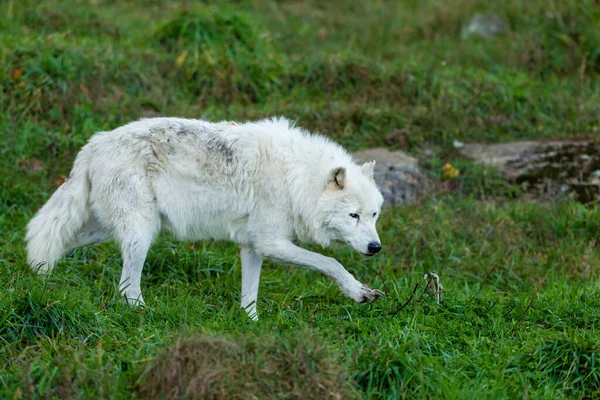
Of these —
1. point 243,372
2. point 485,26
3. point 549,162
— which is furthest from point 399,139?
point 243,372

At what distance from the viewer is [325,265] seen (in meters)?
6.01

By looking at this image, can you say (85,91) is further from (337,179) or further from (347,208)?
(347,208)

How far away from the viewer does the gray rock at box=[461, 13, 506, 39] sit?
45.2 feet

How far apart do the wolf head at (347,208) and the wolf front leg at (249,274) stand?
0.66 metres

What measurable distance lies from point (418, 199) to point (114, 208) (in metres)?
4.02

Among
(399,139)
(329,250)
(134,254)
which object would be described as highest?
(134,254)

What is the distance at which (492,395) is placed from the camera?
4.94 m

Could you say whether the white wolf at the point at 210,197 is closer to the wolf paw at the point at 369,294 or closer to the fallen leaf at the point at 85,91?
the wolf paw at the point at 369,294

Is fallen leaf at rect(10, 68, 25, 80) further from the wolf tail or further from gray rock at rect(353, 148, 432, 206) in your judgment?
gray rock at rect(353, 148, 432, 206)

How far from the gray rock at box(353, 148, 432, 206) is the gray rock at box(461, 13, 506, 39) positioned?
494 cm

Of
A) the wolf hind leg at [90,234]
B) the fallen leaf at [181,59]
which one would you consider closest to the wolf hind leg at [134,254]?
the wolf hind leg at [90,234]

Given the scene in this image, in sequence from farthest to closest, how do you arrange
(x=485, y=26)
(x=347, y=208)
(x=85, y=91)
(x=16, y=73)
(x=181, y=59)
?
(x=485, y=26) < (x=181, y=59) < (x=85, y=91) < (x=16, y=73) < (x=347, y=208)

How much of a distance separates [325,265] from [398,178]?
3.46 metres

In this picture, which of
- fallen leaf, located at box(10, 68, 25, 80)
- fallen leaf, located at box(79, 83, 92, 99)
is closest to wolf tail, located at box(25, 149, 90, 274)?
fallen leaf, located at box(79, 83, 92, 99)
